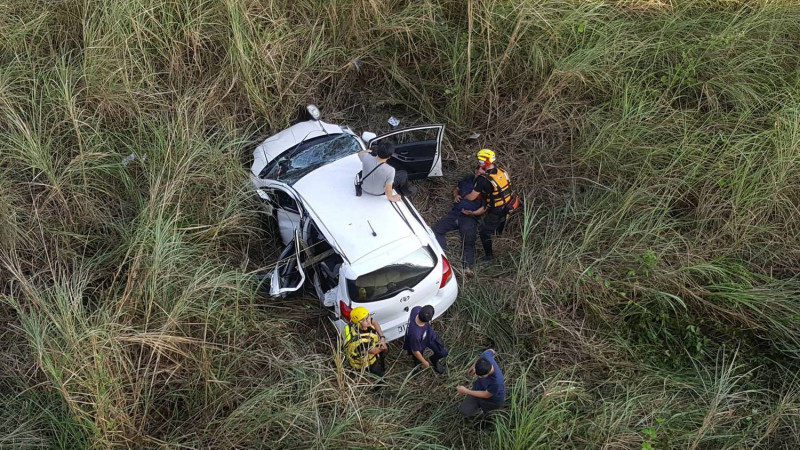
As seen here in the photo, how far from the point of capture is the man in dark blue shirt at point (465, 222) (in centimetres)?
714

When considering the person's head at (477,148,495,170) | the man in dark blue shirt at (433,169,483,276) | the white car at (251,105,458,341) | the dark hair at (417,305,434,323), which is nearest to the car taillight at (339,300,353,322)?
the white car at (251,105,458,341)

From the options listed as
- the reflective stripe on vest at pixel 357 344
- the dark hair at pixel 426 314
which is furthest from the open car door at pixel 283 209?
the dark hair at pixel 426 314

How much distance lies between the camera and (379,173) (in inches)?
255

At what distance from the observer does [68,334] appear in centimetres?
498

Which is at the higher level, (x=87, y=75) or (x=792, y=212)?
(x=87, y=75)

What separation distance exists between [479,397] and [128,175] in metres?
4.24

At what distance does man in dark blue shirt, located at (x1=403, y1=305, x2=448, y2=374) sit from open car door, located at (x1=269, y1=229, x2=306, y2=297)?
117cm

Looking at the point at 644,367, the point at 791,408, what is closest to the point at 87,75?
the point at 644,367

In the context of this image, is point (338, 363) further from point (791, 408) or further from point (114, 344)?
point (791, 408)

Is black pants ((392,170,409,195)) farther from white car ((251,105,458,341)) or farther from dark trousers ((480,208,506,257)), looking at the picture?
dark trousers ((480,208,506,257))

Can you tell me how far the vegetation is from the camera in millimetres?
5266

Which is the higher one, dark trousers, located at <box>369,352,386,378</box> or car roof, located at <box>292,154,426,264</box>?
car roof, located at <box>292,154,426,264</box>

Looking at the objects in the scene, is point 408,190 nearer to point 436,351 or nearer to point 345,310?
point 345,310

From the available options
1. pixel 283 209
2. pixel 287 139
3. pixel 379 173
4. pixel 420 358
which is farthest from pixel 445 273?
pixel 287 139
